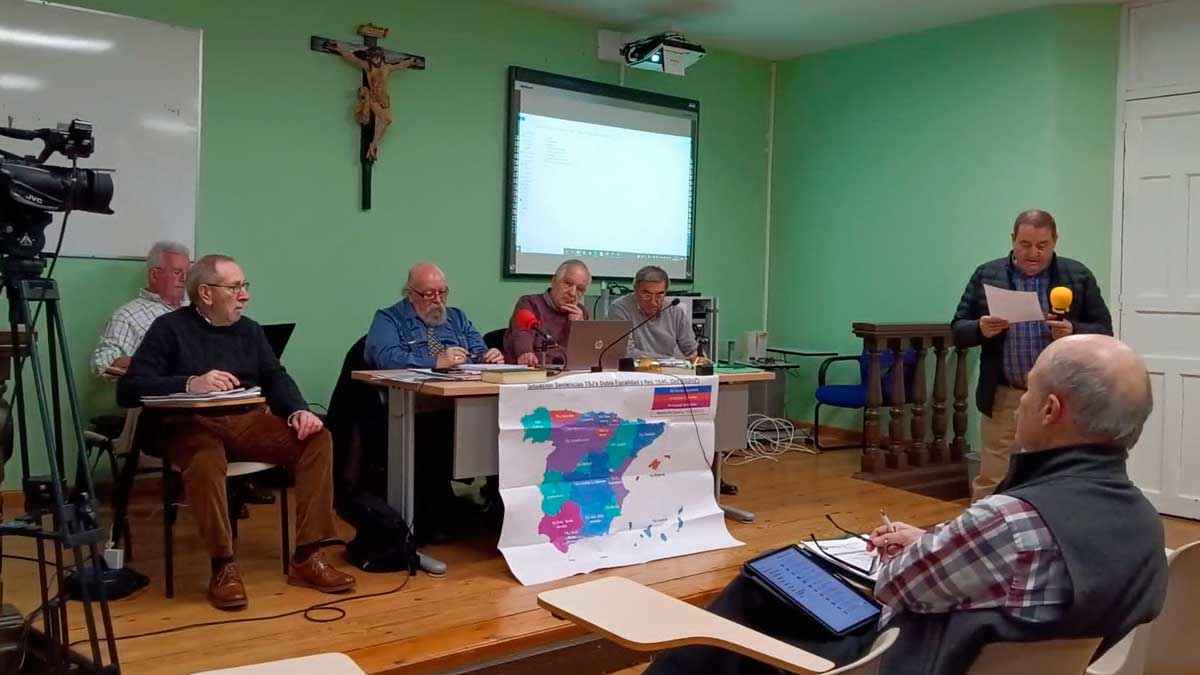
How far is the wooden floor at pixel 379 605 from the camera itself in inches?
98.5

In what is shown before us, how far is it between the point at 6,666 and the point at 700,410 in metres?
2.32

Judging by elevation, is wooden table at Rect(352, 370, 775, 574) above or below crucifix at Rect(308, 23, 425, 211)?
below

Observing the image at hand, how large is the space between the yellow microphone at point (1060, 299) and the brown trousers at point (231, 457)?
8.75 ft

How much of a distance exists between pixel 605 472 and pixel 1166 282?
10.4 ft

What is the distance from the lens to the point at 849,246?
6168 mm

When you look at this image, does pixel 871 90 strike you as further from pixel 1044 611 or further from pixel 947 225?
pixel 1044 611

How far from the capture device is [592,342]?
137 inches

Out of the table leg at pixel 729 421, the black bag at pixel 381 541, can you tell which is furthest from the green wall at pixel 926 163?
the black bag at pixel 381 541

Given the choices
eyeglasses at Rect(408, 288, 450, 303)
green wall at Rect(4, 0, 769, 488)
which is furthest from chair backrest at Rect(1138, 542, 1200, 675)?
green wall at Rect(4, 0, 769, 488)

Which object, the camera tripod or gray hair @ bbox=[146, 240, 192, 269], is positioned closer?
the camera tripod

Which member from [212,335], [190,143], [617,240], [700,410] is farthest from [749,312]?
[212,335]

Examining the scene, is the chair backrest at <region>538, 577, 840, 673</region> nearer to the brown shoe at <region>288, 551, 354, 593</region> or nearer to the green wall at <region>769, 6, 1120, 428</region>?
the brown shoe at <region>288, 551, 354, 593</region>

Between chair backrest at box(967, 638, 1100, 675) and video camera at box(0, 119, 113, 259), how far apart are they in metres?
2.05

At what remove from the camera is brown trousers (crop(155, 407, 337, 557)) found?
2867mm
